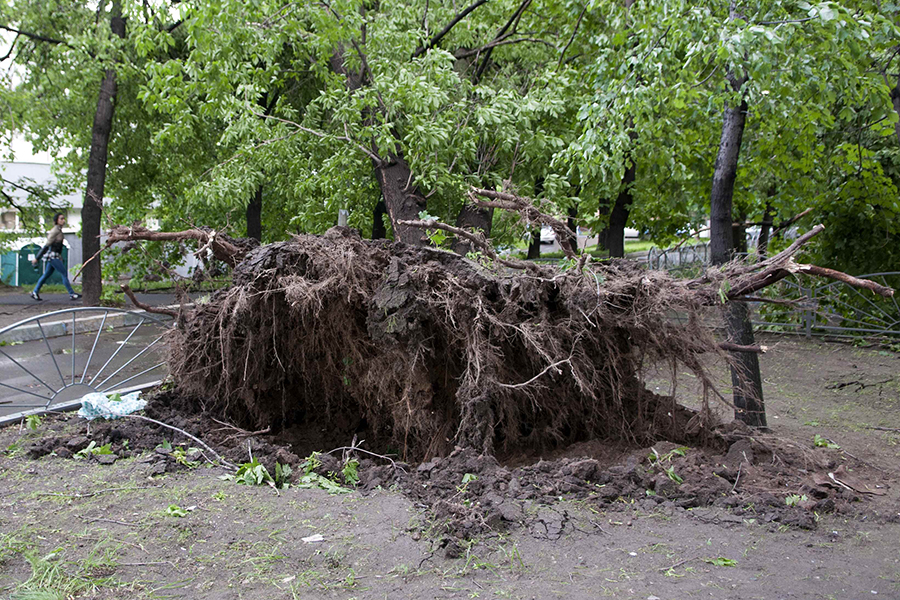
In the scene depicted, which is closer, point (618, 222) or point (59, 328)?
point (59, 328)

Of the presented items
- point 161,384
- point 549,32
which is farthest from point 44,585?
point 549,32

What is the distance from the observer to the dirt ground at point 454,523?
329 centimetres

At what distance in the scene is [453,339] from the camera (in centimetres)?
549

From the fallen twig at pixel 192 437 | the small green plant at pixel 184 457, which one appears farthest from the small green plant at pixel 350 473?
the small green plant at pixel 184 457

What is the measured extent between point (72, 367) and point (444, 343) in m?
4.40

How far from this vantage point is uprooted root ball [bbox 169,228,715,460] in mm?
5234

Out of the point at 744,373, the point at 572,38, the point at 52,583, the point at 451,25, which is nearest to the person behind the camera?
the point at 52,583

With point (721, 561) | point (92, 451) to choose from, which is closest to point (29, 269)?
point (92, 451)

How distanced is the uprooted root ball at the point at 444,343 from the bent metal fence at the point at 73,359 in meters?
0.91

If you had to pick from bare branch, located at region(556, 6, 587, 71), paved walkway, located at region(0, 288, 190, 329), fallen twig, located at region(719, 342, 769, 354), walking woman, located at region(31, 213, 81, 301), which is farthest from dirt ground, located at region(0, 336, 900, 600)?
walking woman, located at region(31, 213, 81, 301)

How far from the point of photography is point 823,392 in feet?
28.5

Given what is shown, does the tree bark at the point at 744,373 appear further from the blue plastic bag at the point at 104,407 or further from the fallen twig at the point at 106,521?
the blue plastic bag at the point at 104,407

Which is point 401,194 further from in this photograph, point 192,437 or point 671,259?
point 671,259

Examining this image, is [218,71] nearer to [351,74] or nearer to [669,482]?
[351,74]
